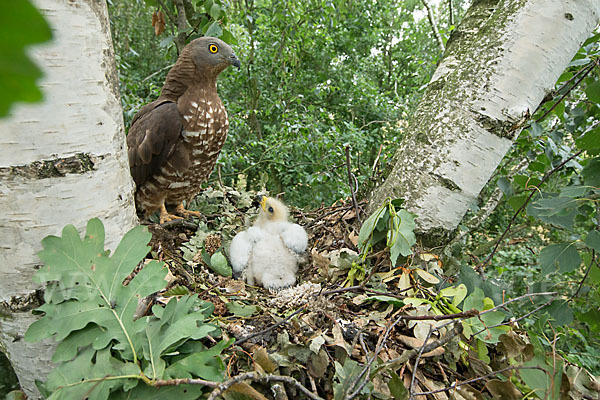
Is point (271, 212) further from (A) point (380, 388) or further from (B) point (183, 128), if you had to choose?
(A) point (380, 388)

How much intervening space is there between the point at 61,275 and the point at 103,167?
9.2 inches

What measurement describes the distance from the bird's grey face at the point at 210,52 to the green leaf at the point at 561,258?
1618 mm

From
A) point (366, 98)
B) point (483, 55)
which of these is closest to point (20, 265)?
point (483, 55)

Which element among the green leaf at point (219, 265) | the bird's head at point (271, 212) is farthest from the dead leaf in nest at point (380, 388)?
the bird's head at point (271, 212)

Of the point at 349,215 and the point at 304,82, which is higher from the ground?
the point at 349,215

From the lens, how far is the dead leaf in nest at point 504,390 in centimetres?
79

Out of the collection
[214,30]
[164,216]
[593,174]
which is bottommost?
[164,216]

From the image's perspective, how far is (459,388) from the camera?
0.84m

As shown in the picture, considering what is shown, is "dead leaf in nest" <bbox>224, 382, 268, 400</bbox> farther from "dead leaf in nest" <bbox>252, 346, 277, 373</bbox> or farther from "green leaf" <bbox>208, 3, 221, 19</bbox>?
"green leaf" <bbox>208, 3, 221, 19</bbox>

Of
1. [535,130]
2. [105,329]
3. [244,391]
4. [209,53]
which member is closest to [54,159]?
[105,329]

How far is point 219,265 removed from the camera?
5.24ft

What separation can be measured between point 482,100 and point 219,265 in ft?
3.91

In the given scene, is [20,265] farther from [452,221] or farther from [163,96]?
[163,96]

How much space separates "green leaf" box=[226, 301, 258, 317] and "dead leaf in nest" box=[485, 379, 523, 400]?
2.19 feet
